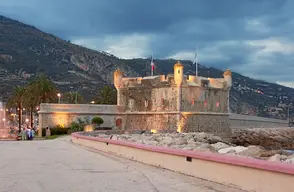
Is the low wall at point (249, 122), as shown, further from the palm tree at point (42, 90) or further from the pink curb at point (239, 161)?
the pink curb at point (239, 161)

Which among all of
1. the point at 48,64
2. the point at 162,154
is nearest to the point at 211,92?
→ the point at 162,154

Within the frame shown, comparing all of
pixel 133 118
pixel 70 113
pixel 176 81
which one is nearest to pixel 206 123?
pixel 176 81

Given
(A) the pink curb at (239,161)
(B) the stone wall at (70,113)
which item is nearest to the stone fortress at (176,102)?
(B) the stone wall at (70,113)

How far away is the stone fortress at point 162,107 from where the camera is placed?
59031 mm

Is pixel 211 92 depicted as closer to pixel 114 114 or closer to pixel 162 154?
pixel 114 114

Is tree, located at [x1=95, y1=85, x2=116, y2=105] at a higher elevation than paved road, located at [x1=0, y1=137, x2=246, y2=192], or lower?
higher

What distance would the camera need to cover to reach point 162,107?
6100 cm

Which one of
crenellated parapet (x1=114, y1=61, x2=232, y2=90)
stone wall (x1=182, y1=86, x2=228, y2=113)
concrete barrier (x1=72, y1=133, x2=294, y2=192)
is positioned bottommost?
concrete barrier (x1=72, y1=133, x2=294, y2=192)

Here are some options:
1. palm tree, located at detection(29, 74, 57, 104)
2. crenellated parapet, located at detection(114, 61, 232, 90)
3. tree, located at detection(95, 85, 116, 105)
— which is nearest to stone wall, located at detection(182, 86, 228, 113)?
crenellated parapet, located at detection(114, 61, 232, 90)

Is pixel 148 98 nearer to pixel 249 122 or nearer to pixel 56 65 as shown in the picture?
pixel 249 122

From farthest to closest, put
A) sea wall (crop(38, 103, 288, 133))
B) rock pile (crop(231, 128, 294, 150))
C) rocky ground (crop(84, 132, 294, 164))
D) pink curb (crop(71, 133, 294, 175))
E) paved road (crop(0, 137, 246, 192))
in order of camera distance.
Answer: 1. rock pile (crop(231, 128, 294, 150))
2. sea wall (crop(38, 103, 288, 133))
3. rocky ground (crop(84, 132, 294, 164))
4. paved road (crop(0, 137, 246, 192))
5. pink curb (crop(71, 133, 294, 175))

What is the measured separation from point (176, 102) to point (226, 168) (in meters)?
48.9

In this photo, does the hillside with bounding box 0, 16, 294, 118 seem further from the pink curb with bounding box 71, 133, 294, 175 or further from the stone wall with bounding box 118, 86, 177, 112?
Answer: the pink curb with bounding box 71, 133, 294, 175

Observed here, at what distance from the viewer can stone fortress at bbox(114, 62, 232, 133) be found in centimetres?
5962
